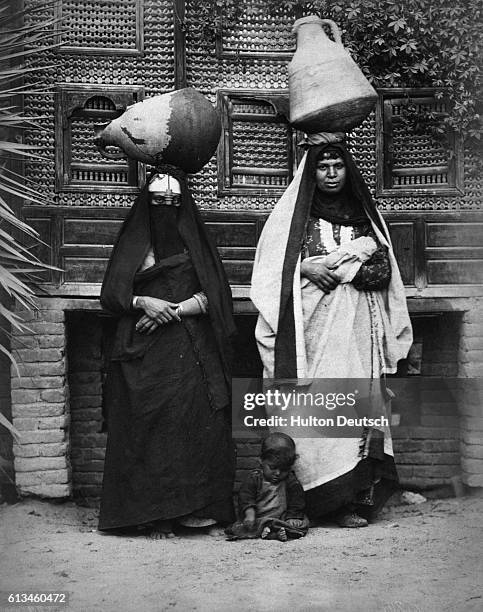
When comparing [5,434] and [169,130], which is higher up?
[169,130]

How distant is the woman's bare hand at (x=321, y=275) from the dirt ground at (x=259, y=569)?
129cm

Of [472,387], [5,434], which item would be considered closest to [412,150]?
[472,387]

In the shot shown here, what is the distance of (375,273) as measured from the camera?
6133 mm

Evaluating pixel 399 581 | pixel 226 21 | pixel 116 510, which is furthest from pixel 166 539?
pixel 226 21

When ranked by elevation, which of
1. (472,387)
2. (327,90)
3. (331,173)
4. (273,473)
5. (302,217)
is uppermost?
(327,90)

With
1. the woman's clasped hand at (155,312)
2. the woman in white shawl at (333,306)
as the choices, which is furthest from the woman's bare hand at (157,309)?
the woman in white shawl at (333,306)

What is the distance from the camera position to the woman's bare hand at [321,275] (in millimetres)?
6113

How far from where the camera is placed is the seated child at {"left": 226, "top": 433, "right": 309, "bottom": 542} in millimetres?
5848

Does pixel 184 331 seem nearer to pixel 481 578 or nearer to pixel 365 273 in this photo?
pixel 365 273

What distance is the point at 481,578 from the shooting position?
5.38 m

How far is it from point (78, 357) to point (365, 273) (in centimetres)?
192

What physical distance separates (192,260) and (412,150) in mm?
1730

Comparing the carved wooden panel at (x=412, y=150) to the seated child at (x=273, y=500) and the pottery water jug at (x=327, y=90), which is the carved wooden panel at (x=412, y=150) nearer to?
the pottery water jug at (x=327, y=90)

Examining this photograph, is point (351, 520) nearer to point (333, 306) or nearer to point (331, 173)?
point (333, 306)
